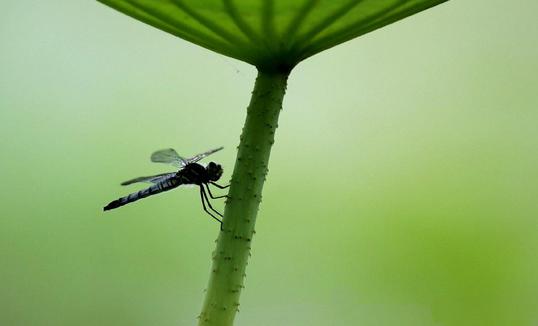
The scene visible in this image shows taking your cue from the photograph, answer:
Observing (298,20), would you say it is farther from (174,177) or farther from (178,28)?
(174,177)

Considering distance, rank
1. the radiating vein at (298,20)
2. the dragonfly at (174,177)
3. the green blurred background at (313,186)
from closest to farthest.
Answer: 1. the radiating vein at (298,20)
2. the dragonfly at (174,177)
3. the green blurred background at (313,186)

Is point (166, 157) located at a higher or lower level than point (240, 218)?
higher

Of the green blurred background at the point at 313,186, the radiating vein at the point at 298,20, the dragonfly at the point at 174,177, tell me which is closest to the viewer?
the radiating vein at the point at 298,20

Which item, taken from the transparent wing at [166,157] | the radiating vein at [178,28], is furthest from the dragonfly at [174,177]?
the radiating vein at [178,28]

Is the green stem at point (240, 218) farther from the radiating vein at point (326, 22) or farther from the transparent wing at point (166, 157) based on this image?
the transparent wing at point (166, 157)

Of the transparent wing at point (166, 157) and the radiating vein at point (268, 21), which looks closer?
the radiating vein at point (268, 21)

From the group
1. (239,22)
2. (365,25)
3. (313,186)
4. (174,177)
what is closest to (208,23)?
(239,22)
